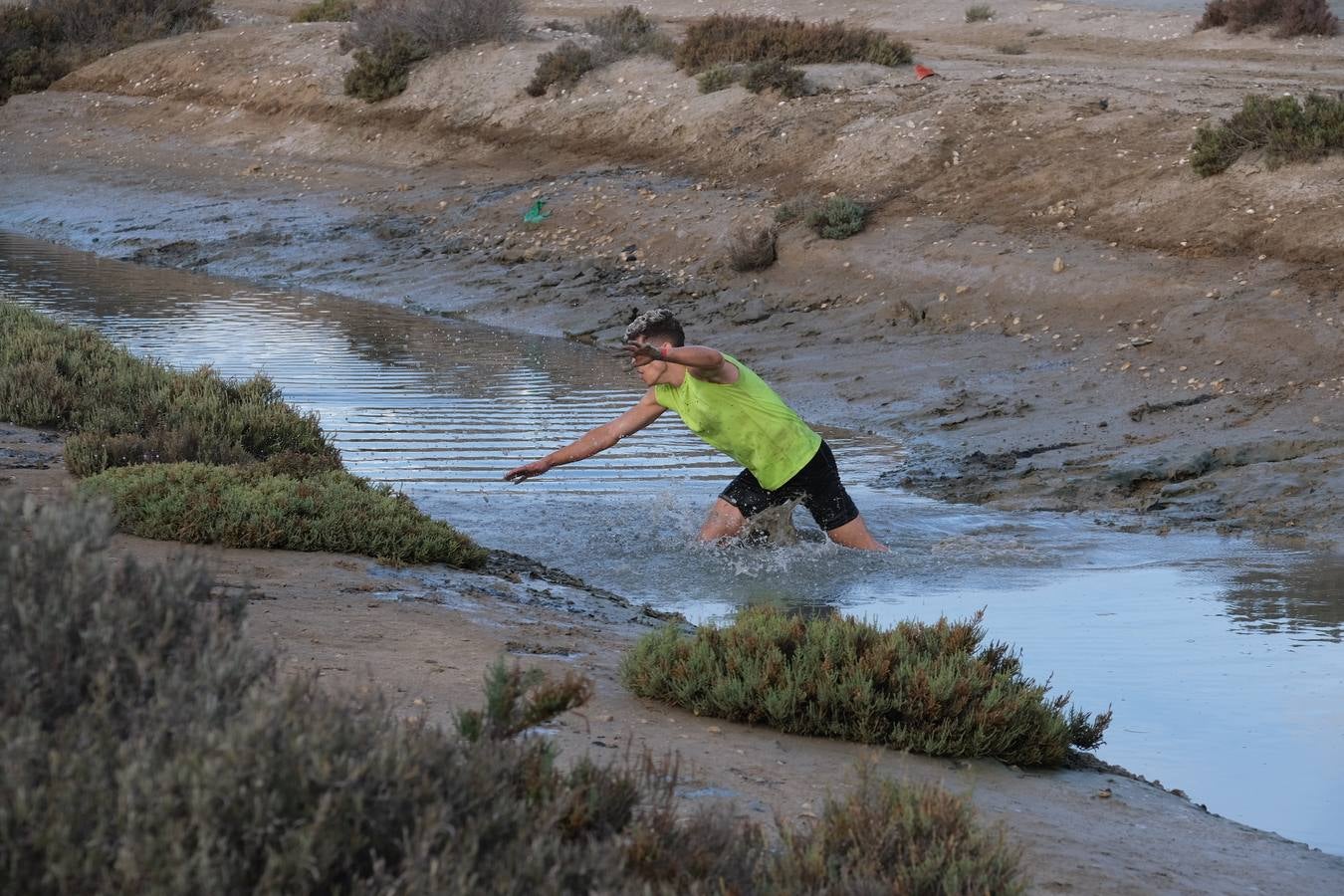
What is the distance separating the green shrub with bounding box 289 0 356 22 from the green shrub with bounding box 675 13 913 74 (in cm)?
1692

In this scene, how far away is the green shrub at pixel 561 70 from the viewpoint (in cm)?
2491

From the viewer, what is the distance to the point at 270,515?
7.97 metres

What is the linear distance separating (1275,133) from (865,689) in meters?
11.5

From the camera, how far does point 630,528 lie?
Result: 9961 millimetres

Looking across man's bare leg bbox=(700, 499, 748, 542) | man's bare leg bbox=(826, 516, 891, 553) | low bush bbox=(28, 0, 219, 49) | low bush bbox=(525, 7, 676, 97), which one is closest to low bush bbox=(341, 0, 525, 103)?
low bush bbox=(525, 7, 676, 97)

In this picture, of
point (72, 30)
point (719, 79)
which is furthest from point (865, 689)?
point (72, 30)

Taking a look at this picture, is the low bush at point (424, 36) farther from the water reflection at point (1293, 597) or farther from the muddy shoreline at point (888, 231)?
the water reflection at point (1293, 597)

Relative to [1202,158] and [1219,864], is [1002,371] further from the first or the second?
[1219,864]

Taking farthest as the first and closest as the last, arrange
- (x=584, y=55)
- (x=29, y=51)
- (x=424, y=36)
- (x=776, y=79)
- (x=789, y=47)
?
(x=29, y=51)
(x=424, y=36)
(x=584, y=55)
(x=789, y=47)
(x=776, y=79)

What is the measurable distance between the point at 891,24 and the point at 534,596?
3271 cm

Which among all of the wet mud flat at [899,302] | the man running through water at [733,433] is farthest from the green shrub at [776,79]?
the man running through water at [733,433]

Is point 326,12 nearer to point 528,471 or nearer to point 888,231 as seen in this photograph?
point 888,231

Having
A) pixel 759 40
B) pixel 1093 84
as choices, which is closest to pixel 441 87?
pixel 759 40

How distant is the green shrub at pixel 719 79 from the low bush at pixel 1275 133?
818cm
